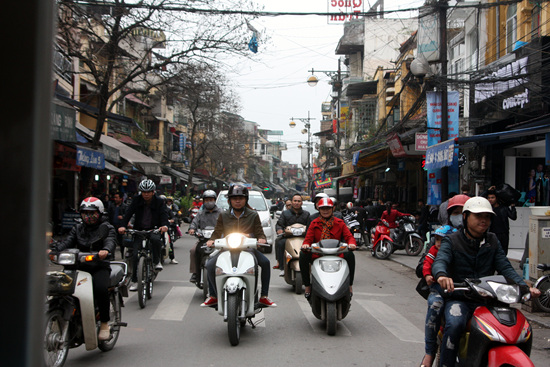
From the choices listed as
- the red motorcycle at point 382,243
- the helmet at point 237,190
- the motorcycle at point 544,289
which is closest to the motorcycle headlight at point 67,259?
the helmet at point 237,190

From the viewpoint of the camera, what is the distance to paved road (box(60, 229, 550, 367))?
5.54 metres

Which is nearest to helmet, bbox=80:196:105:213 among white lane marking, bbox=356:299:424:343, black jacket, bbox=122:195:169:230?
black jacket, bbox=122:195:169:230

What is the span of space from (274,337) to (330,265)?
3.64 feet

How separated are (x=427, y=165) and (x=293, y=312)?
7652mm

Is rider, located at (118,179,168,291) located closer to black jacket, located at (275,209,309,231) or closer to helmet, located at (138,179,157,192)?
helmet, located at (138,179,157,192)

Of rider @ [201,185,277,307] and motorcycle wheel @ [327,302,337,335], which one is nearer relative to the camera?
motorcycle wheel @ [327,302,337,335]

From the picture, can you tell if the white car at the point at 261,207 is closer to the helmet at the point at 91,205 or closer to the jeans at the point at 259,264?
the jeans at the point at 259,264

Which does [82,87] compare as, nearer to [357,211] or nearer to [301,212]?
[357,211]

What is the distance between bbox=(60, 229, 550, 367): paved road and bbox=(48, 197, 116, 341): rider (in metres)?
0.55

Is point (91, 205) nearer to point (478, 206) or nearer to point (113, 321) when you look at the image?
point (113, 321)

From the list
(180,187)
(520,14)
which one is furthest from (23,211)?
(180,187)

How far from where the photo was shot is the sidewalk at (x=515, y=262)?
25.7 ft

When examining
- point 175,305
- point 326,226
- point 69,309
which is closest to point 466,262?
point 326,226

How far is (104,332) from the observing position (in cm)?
548
